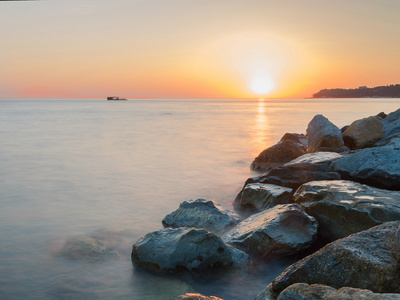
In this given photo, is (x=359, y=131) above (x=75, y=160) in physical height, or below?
above

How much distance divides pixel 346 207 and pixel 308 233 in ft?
2.02

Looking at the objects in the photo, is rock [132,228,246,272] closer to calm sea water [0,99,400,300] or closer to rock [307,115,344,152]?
calm sea water [0,99,400,300]

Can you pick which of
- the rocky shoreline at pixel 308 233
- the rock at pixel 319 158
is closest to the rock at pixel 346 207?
the rocky shoreline at pixel 308 233

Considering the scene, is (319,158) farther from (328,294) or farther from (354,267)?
(328,294)

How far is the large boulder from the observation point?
10.1ft

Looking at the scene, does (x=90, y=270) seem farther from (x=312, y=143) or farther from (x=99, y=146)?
(x=99, y=146)

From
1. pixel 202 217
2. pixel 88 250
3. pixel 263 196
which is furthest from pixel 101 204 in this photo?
pixel 263 196

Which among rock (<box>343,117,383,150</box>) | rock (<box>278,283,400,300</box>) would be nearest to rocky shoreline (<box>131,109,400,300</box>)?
rock (<box>278,283,400,300</box>)

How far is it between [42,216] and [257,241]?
438cm

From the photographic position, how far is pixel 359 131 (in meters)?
10.4

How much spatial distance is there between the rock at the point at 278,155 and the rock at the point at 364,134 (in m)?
1.43

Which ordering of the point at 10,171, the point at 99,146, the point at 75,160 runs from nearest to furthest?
the point at 10,171, the point at 75,160, the point at 99,146

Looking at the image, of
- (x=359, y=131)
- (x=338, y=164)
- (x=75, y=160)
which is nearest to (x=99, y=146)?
(x=75, y=160)

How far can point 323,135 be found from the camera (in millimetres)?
10352
